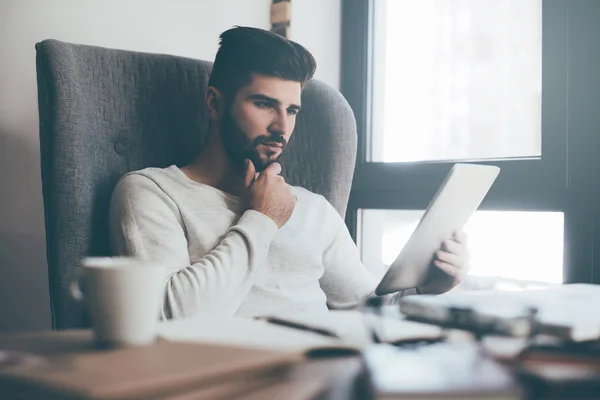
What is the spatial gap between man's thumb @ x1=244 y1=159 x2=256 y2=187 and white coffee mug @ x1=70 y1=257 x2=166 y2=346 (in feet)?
2.17

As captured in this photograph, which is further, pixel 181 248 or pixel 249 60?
pixel 249 60

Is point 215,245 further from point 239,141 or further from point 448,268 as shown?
point 448,268

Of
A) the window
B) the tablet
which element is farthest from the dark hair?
the window

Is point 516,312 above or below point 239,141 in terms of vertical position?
below

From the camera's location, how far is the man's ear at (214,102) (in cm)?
126

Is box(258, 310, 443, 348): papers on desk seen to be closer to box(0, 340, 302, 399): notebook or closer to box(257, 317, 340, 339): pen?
box(257, 317, 340, 339): pen

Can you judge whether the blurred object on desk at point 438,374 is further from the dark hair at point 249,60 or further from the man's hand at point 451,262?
the dark hair at point 249,60

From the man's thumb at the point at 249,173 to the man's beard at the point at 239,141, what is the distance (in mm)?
13

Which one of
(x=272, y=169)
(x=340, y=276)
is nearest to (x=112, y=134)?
(x=272, y=169)

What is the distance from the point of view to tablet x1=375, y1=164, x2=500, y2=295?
0.94 metres

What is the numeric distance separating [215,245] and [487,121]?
0.93 metres

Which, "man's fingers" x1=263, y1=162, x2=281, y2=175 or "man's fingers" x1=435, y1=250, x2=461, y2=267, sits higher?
"man's fingers" x1=263, y1=162, x2=281, y2=175

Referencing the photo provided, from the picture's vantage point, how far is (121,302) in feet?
→ 1.88

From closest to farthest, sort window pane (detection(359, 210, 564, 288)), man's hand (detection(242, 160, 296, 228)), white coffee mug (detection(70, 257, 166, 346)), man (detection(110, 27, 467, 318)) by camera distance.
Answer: white coffee mug (detection(70, 257, 166, 346)) < man (detection(110, 27, 467, 318)) < man's hand (detection(242, 160, 296, 228)) < window pane (detection(359, 210, 564, 288))
